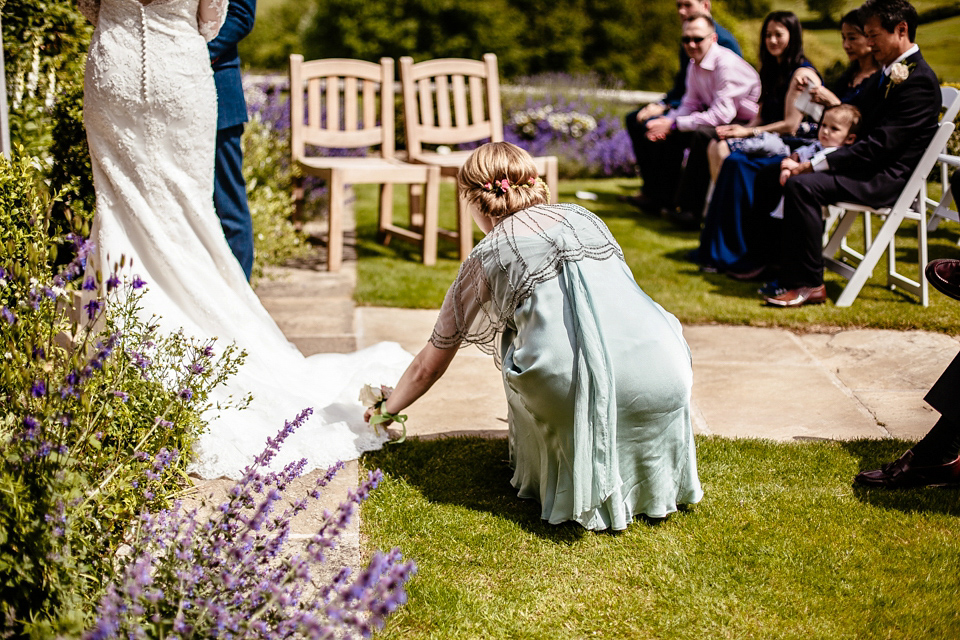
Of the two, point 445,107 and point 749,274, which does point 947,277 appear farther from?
point 445,107

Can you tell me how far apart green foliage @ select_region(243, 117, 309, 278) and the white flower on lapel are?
3.74 m

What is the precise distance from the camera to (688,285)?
19.1ft

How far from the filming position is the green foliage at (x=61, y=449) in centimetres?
191

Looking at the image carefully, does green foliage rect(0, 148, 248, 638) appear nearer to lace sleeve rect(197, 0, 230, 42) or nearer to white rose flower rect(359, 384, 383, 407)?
white rose flower rect(359, 384, 383, 407)

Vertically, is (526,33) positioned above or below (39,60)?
above

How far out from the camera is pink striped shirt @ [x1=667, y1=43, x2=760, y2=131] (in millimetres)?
7074

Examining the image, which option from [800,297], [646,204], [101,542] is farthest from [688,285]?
[101,542]

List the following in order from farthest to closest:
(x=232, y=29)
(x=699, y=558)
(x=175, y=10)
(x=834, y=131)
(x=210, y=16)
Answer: (x=834, y=131) → (x=232, y=29) → (x=210, y=16) → (x=175, y=10) → (x=699, y=558)

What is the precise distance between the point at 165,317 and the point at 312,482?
98cm

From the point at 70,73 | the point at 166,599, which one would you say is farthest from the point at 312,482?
the point at 70,73

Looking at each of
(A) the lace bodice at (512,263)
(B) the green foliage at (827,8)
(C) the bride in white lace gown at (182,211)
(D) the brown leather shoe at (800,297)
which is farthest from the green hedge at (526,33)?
(A) the lace bodice at (512,263)

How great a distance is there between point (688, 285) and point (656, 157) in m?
2.63

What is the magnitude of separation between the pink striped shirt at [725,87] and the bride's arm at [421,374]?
478 centimetres

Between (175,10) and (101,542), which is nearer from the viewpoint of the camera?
(101,542)
